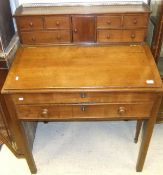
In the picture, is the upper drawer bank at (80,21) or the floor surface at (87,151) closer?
the upper drawer bank at (80,21)

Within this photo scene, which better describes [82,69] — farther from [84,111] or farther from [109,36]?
[109,36]

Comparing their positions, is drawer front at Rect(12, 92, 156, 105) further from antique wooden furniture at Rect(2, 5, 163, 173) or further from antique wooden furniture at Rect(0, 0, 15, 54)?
antique wooden furniture at Rect(0, 0, 15, 54)

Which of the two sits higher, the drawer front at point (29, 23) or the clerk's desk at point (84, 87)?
the drawer front at point (29, 23)

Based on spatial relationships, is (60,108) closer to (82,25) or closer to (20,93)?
(20,93)

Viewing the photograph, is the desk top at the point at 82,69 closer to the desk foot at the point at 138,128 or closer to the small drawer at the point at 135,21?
the small drawer at the point at 135,21

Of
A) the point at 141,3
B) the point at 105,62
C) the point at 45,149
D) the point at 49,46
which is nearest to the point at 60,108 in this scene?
the point at 105,62

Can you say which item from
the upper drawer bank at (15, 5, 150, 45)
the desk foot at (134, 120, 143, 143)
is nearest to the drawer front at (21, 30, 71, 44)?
the upper drawer bank at (15, 5, 150, 45)

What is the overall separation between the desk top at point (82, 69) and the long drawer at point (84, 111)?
14cm

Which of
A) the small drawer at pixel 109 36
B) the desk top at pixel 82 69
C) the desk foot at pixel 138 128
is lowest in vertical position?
the desk foot at pixel 138 128

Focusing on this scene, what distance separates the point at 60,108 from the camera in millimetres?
1411

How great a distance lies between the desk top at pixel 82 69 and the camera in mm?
1309

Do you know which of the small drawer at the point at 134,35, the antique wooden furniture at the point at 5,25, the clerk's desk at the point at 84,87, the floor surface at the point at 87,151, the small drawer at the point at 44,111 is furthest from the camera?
the floor surface at the point at 87,151

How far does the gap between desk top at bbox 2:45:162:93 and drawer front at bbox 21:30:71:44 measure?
2.8 inches

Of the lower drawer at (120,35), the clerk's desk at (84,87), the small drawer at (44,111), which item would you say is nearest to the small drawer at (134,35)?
the lower drawer at (120,35)
